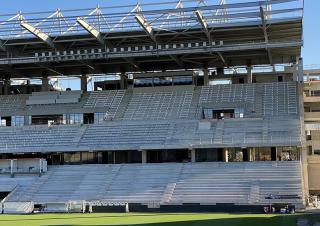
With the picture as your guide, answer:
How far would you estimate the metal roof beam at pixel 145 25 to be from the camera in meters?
47.2

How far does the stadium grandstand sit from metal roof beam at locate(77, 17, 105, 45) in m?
0.14

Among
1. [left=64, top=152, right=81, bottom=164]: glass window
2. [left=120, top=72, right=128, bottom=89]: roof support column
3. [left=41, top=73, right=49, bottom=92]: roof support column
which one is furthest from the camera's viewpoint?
[left=41, top=73, right=49, bottom=92]: roof support column

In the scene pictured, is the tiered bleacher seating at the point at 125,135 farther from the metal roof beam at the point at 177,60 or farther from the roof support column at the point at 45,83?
the roof support column at the point at 45,83

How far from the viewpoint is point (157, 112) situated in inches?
2117

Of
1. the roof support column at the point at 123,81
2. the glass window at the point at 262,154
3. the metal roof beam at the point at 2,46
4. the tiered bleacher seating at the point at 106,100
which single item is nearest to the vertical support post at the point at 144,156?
the tiered bleacher seating at the point at 106,100

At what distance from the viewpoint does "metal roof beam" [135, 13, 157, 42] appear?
47169mm

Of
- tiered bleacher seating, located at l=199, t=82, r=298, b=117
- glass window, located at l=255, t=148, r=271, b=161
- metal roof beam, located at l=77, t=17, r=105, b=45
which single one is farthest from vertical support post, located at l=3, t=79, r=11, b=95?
glass window, located at l=255, t=148, r=271, b=161

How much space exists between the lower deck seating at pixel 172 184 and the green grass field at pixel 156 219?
3.73 meters

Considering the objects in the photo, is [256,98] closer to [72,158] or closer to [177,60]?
[177,60]

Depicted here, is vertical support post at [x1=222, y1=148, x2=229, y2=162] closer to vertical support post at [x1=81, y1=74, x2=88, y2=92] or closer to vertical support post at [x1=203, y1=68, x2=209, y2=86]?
vertical support post at [x1=203, y1=68, x2=209, y2=86]

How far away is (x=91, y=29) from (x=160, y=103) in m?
10.3

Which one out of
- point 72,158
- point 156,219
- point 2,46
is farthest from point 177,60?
point 156,219

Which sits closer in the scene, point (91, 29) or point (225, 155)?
point (225, 155)

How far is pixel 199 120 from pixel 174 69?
37.3 feet
